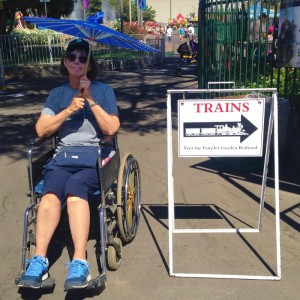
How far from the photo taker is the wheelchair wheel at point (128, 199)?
3.35 meters

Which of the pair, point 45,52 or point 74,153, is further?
point 45,52

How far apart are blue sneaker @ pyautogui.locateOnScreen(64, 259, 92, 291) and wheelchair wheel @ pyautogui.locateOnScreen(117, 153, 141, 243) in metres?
0.53

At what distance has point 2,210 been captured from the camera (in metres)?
Result: 4.43

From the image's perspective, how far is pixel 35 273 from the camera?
2.85 metres

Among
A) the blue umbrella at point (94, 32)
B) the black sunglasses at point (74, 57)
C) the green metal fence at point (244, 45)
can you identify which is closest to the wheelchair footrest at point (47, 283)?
the black sunglasses at point (74, 57)

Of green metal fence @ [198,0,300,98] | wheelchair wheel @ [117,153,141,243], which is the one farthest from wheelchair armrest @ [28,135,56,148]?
green metal fence @ [198,0,300,98]

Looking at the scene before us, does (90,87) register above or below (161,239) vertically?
above

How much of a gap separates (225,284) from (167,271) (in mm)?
454

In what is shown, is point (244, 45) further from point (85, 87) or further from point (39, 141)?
point (39, 141)

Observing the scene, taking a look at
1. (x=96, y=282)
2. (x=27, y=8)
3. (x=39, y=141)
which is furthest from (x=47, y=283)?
(x=27, y=8)

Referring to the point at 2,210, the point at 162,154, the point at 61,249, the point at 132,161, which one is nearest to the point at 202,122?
the point at 132,161

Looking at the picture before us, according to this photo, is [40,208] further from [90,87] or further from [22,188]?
[22,188]

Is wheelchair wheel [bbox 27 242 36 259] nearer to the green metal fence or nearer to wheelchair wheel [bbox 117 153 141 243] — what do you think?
wheelchair wheel [bbox 117 153 141 243]

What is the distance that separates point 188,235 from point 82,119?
1.39 meters
